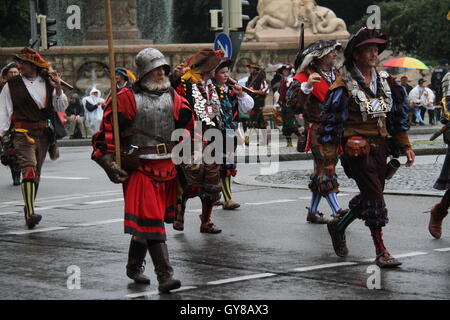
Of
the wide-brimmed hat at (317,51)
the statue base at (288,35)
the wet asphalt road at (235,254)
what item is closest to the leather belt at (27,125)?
the wet asphalt road at (235,254)

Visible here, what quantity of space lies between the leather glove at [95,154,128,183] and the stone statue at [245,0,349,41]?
33.5 metres

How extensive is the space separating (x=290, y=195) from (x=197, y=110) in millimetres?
3468

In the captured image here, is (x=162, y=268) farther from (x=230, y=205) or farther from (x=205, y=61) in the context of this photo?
(x=230, y=205)

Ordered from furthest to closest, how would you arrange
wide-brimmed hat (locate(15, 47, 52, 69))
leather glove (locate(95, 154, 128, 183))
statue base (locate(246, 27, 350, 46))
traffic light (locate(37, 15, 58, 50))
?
statue base (locate(246, 27, 350, 46)), traffic light (locate(37, 15, 58, 50)), wide-brimmed hat (locate(15, 47, 52, 69)), leather glove (locate(95, 154, 128, 183))

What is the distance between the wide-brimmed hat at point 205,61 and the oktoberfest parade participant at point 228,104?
319mm

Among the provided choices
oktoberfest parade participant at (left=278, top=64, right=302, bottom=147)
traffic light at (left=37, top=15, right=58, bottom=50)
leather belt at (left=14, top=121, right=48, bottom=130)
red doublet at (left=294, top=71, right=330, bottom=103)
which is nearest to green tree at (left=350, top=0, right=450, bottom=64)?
traffic light at (left=37, top=15, right=58, bottom=50)

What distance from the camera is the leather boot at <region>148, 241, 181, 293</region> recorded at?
329 inches

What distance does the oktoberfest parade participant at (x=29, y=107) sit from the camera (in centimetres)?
1295

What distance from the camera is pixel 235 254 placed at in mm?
10289

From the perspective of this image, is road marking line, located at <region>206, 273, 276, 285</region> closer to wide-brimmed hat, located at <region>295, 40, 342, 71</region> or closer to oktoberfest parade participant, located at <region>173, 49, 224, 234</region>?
oktoberfest parade participant, located at <region>173, 49, 224, 234</region>

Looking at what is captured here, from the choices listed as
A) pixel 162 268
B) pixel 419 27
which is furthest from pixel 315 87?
pixel 419 27

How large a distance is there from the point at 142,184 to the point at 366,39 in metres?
2.36

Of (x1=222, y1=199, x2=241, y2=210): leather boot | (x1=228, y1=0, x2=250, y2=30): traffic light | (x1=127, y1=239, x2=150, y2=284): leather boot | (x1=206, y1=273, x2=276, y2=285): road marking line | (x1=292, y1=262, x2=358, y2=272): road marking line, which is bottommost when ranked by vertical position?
(x1=222, y1=199, x2=241, y2=210): leather boot

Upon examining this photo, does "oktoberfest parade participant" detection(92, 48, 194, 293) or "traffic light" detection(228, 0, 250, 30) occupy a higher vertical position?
"traffic light" detection(228, 0, 250, 30)
